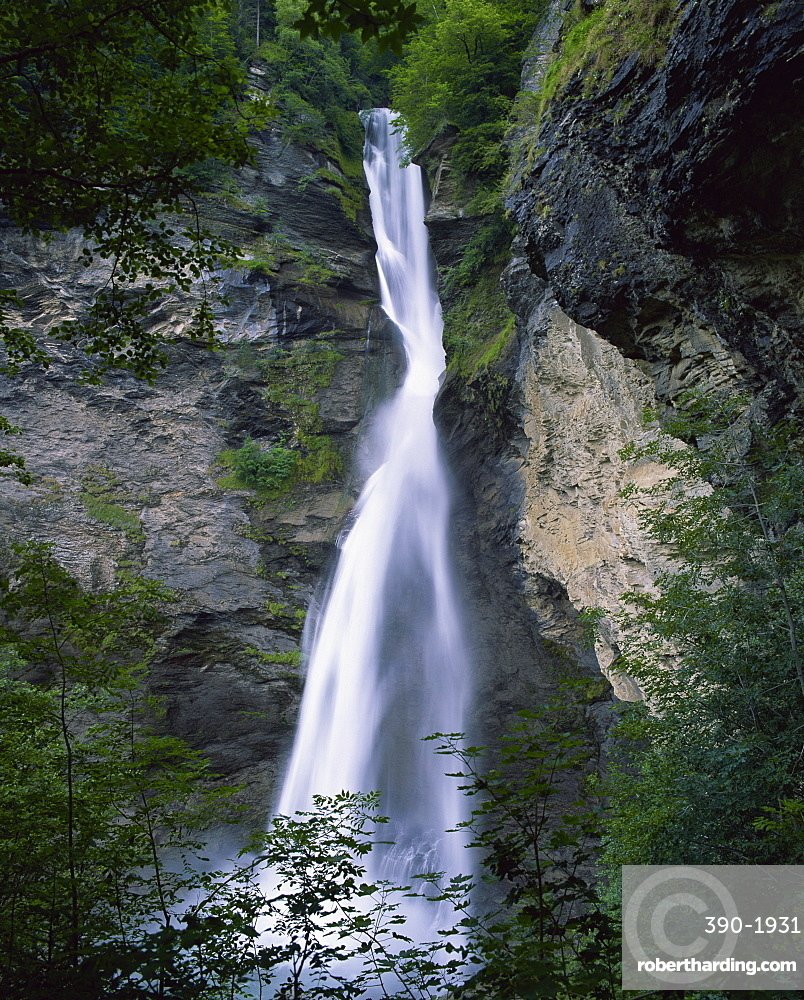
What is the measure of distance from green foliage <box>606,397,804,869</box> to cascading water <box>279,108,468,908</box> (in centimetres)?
611

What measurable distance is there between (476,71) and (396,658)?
14.9m

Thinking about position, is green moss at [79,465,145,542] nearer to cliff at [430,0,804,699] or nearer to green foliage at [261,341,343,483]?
green foliage at [261,341,343,483]

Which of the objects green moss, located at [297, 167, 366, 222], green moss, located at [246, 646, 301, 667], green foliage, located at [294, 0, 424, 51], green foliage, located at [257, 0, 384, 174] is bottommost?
green foliage, located at [294, 0, 424, 51]

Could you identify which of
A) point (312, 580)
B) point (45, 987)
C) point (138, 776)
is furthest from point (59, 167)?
point (312, 580)

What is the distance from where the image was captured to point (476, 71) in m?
17.4

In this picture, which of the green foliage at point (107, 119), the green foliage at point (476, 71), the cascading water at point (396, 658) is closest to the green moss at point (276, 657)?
the cascading water at point (396, 658)

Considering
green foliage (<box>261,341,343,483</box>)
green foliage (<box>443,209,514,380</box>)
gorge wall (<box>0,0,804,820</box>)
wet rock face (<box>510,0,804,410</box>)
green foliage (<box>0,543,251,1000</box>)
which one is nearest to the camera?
green foliage (<box>0,543,251,1000</box>)

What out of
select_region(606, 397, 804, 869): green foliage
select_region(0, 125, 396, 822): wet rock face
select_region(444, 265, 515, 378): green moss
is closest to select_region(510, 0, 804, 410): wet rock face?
select_region(606, 397, 804, 869): green foliage

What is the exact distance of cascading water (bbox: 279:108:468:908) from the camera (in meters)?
12.9

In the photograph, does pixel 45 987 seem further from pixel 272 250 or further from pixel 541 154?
pixel 272 250

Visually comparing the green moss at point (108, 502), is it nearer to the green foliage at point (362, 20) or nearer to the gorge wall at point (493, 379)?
the gorge wall at point (493, 379)

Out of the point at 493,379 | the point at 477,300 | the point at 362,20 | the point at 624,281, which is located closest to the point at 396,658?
the point at 493,379

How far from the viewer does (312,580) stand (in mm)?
16859

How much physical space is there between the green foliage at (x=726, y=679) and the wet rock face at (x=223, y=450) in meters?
10.1
